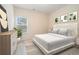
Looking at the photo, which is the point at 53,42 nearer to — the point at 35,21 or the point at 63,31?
the point at 63,31

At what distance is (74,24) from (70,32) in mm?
211

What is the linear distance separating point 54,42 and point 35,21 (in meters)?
0.74

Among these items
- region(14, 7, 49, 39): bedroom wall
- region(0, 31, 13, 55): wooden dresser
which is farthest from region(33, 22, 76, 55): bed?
region(0, 31, 13, 55): wooden dresser

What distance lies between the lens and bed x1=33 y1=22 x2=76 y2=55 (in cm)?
202

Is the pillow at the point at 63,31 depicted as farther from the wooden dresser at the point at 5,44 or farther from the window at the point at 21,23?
the wooden dresser at the point at 5,44

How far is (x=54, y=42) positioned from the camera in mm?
2020

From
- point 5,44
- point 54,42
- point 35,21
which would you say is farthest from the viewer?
point 35,21

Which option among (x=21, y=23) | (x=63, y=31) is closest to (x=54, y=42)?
(x=63, y=31)

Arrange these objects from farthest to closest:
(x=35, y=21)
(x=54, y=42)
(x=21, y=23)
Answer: (x=35, y=21), (x=21, y=23), (x=54, y=42)

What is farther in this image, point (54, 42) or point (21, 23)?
point (21, 23)

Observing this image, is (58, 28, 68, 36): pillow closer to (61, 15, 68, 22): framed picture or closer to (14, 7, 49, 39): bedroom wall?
(61, 15, 68, 22): framed picture

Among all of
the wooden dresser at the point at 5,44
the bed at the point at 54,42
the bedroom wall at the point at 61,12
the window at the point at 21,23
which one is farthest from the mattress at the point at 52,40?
the wooden dresser at the point at 5,44

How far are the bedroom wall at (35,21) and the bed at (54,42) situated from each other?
0.46 ft

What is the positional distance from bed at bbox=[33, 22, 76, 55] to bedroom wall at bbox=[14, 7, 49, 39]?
14 cm
